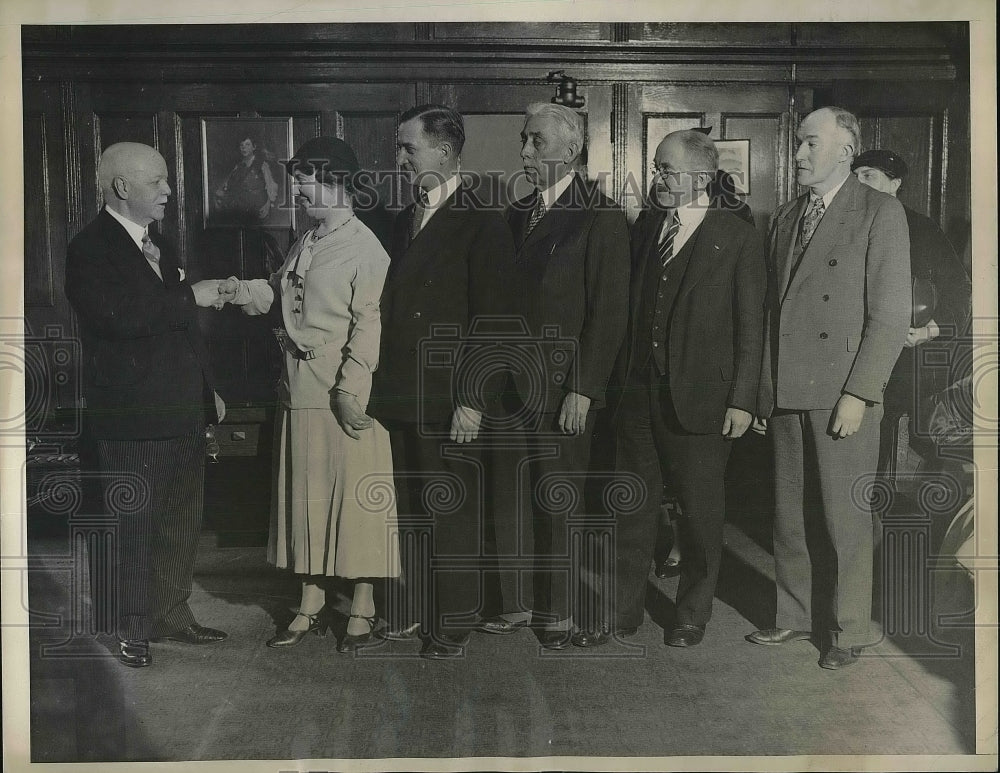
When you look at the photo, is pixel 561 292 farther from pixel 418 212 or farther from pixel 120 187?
pixel 120 187

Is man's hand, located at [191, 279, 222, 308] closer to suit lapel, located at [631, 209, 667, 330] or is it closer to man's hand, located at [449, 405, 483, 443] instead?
man's hand, located at [449, 405, 483, 443]

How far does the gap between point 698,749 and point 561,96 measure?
178cm

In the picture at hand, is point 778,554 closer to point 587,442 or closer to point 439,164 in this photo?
point 587,442

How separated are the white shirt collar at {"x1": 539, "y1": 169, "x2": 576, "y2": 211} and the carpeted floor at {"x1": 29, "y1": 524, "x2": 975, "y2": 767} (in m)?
1.02

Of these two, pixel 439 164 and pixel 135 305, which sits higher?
pixel 439 164

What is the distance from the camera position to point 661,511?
8.21 ft

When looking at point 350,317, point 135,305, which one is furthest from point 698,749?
point 135,305

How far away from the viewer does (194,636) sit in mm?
2516

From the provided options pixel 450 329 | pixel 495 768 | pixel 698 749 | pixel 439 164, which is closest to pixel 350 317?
pixel 450 329

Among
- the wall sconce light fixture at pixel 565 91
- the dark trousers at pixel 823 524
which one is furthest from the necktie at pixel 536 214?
the dark trousers at pixel 823 524

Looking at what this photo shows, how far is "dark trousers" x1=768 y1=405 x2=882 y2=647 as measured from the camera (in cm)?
247

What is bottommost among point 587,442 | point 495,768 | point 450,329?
point 495,768

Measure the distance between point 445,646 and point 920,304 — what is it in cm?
159

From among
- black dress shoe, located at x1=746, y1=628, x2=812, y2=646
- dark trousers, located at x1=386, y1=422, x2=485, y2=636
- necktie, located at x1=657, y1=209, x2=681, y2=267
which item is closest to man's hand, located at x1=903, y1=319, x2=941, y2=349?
necktie, located at x1=657, y1=209, x2=681, y2=267
